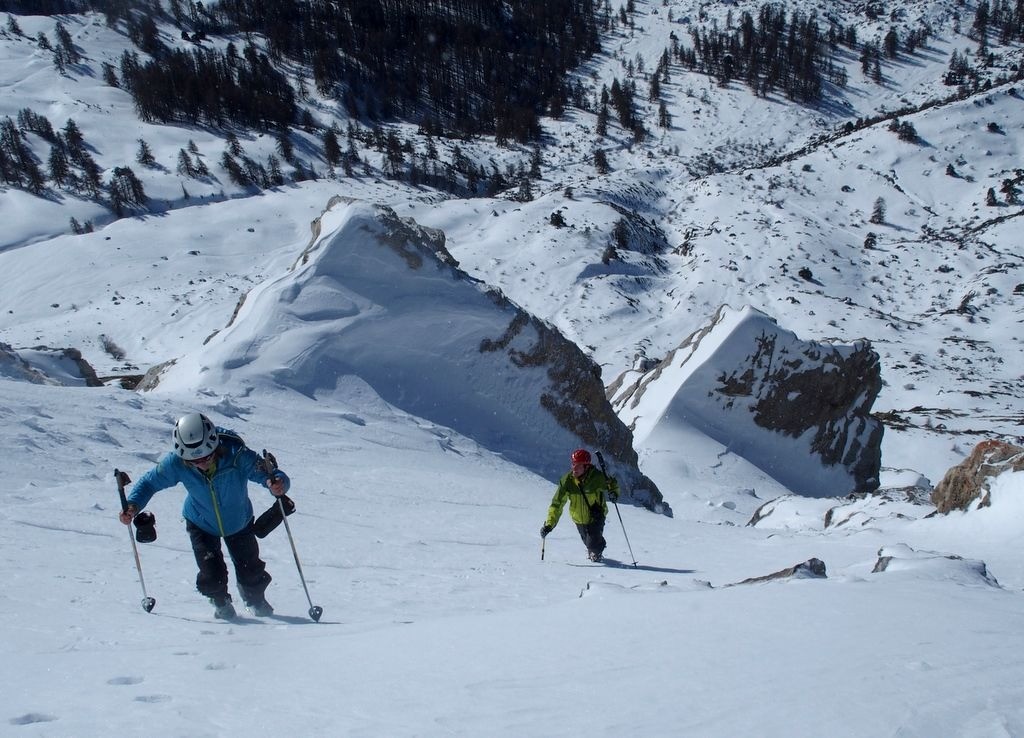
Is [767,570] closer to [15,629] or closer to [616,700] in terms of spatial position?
[616,700]

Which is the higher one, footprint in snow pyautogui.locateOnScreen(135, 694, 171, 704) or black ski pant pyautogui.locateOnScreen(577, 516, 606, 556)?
footprint in snow pyautogui.locateOnScreen(135, 694, 171, 704)

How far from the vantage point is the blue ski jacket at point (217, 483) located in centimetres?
469

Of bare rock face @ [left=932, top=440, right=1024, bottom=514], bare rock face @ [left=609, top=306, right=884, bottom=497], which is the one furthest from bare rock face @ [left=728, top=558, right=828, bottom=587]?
bare rock face @ [left=609, top=306, right=884, bottom=497]

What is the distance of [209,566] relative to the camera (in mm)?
4715

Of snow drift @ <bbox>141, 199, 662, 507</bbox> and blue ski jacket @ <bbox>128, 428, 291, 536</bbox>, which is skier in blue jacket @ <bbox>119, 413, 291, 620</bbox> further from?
snow drift @ <bbox>141, 199, 662, 507</bbox>

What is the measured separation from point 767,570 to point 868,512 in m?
5.61

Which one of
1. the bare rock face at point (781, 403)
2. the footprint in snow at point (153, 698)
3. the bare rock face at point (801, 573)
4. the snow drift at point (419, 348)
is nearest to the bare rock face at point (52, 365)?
the snow drift at point (419, 348)

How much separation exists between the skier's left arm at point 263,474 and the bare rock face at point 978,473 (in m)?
8.68

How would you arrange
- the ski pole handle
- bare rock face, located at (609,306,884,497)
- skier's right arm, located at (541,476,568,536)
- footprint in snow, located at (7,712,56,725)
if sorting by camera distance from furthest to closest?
bare rock face, located at (609,306,884,497) < skier's right arm, located at (541,476,568,536) < the ski pole handle < footprint in snow, located at (7,712,56,725)

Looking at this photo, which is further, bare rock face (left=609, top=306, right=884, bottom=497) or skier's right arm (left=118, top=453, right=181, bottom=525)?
bare rock face (left=609, top=306, right=884, bottom=497)

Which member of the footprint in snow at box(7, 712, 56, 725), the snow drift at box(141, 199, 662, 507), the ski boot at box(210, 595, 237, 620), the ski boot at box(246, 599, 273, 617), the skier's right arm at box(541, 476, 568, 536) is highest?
the footprint in snow at box(7, 712, 56, 725)

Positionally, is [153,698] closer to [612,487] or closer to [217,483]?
[217,483]

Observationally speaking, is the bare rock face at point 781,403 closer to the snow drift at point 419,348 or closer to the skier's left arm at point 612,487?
the snow drift at point 419,348

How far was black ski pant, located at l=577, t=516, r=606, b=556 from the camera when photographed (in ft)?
25.5
